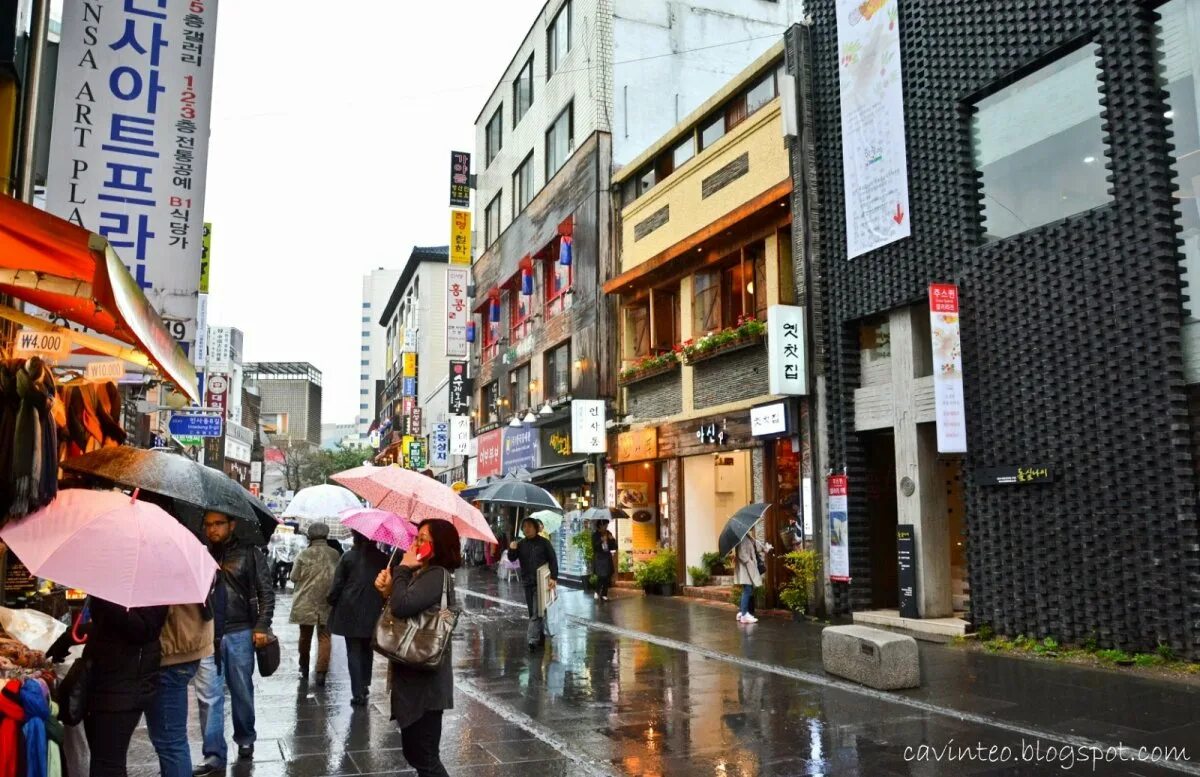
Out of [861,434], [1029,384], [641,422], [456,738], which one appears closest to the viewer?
[456,738]

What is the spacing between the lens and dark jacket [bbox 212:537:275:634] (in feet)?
23.5

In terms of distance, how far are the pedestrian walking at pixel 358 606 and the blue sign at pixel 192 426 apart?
1753 cm

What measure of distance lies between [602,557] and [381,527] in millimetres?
12334

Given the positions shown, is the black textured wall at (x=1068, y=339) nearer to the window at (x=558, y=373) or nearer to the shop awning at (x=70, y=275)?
the shop awning at (x=70, y=275)

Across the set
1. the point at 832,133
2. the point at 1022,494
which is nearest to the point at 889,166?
the point at 832,133

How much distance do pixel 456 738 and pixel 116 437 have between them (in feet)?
12.2

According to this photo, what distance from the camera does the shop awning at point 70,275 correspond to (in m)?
4.40

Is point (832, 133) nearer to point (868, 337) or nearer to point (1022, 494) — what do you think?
point (868, 337)

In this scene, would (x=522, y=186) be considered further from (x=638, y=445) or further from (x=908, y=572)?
(x=908, y=572)

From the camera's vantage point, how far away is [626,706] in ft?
30.2

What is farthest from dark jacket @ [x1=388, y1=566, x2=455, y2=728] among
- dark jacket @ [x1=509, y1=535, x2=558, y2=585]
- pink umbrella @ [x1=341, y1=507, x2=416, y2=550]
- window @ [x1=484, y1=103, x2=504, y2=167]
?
window @ [x1=484, y1=103, x2=504, y2=167]

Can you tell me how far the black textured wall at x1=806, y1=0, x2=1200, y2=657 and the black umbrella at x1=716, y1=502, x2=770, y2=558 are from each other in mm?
3303

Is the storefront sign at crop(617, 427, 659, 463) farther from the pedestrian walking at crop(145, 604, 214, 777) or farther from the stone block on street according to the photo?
the pedestrian walking at crop(145, 604, 214, 777)

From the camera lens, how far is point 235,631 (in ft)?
24.5
